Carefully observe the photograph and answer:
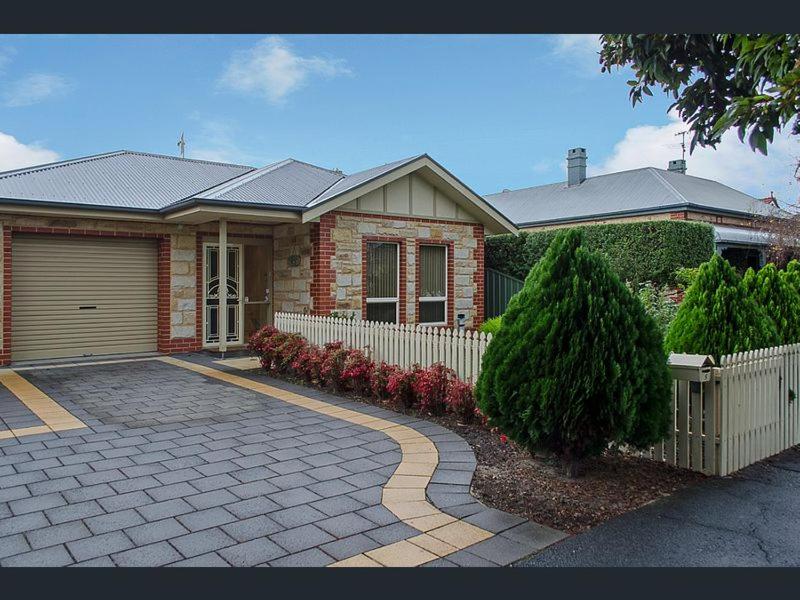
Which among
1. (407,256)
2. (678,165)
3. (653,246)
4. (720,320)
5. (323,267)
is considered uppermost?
(678,165)

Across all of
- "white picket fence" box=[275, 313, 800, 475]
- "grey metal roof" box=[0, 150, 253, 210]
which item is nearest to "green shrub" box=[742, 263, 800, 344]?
"white picket fence" box=[275, 313, 800, 475]

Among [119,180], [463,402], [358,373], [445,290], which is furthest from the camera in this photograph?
[445,290]

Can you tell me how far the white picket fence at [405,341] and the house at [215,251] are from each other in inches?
85.8

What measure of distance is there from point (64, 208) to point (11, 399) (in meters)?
4.09

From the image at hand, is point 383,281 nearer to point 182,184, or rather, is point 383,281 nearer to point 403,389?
point 182,184

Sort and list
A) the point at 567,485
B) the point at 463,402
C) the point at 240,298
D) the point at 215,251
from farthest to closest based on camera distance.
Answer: the point at 240,298
the point at 215,251
the point at 463,402
the point at 567,485

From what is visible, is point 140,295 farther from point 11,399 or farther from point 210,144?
point 210,144

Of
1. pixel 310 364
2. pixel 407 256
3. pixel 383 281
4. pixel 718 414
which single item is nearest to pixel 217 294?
pixel 383 281

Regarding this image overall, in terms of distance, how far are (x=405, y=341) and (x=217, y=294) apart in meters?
6.36

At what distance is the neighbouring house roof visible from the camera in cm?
1116

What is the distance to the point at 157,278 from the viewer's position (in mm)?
12602

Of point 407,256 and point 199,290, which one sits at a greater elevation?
point 407,256

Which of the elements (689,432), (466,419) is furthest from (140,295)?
(689,432)

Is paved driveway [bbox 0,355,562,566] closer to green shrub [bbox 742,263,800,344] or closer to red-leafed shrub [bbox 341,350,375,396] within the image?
red-leafed shrub [bbox 341,350,375,396]
